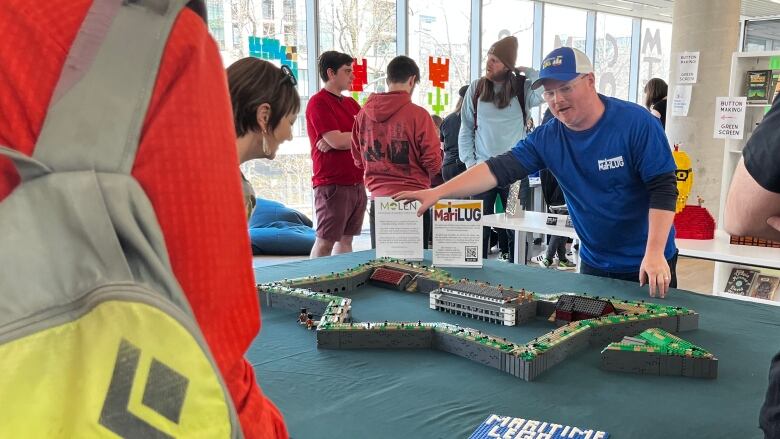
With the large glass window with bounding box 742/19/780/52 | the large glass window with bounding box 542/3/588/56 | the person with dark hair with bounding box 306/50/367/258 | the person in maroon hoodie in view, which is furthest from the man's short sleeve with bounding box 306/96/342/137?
the large glass window with bounding box 742/19/780/52

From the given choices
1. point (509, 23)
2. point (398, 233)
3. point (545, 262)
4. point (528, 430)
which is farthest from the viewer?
point (509, 23)

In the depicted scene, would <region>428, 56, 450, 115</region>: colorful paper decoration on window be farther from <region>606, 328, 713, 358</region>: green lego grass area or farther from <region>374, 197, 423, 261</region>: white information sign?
<region>606, 328, 713, 358</region>: green lego grass area

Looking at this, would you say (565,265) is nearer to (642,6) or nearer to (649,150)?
(649,150)

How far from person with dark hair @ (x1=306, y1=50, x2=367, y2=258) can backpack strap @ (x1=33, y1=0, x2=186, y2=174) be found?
325cm

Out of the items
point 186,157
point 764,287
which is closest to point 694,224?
point 764,287

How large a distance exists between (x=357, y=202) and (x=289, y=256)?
1.71 meters

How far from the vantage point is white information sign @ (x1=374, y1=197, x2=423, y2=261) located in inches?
99.6

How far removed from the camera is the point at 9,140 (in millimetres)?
513

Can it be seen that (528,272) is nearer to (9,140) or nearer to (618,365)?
(618,365)

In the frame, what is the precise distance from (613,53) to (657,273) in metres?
9.90

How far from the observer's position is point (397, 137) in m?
3.59

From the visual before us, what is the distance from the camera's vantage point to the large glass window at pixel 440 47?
7391mm

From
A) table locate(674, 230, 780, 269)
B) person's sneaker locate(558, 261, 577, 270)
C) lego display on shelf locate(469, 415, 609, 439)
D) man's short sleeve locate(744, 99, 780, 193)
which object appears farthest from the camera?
person's sneaker locate(558, 261, 577, 270)

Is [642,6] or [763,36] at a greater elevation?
[642,6]
